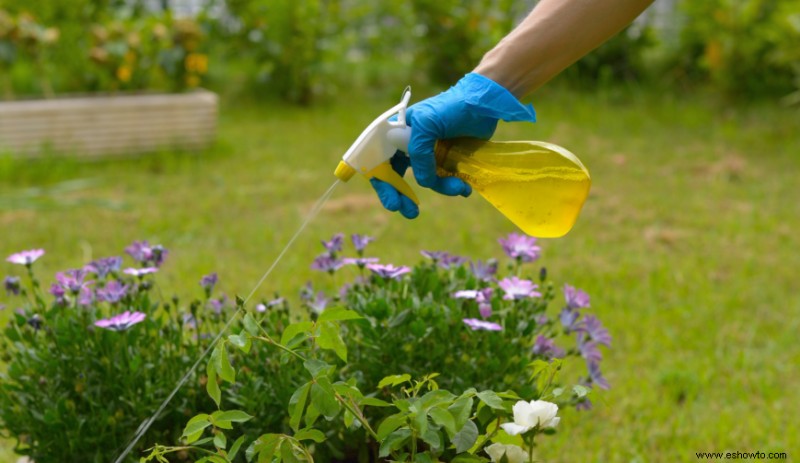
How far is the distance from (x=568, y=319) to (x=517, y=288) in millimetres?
123

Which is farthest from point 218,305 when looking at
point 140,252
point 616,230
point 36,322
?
point 616,230

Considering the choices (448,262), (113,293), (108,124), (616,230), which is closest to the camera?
(113,293)

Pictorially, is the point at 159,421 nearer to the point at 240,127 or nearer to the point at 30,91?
the point at 240,127

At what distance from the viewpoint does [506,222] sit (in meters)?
4.02

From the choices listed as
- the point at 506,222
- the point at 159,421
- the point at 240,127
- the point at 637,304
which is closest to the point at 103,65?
the point at 240,127

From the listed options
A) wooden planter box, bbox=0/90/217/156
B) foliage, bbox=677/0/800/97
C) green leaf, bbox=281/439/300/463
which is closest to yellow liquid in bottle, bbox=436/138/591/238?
green leaf, bbox=281/439/300/463

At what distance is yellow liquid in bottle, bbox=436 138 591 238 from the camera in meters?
1.56

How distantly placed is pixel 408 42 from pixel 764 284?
406 cm

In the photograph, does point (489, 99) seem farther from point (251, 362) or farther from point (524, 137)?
point (524, 137)

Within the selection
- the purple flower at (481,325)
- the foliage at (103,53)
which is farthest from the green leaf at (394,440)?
the foliage at (103,53)

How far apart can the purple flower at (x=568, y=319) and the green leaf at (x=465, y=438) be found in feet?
1.68

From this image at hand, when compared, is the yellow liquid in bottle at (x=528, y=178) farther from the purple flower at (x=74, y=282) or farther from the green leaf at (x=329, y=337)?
the purple flower at (x=74, y=282)

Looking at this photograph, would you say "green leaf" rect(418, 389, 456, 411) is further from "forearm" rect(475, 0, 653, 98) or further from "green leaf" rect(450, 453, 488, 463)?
"forearm" rect(475, 0, 653, 98)

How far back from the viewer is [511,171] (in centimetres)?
161
